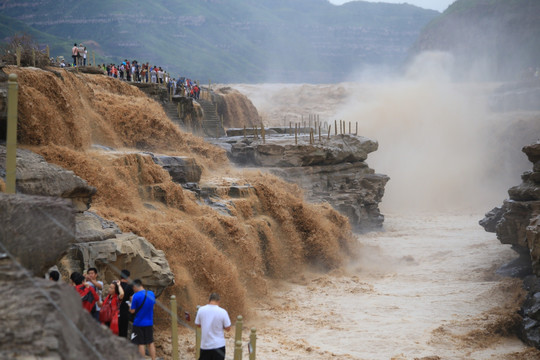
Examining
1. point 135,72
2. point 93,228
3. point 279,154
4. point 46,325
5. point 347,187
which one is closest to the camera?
point 46,325

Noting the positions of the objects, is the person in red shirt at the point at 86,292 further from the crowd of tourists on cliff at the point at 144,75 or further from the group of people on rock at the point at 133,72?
the group of people on rock at the point at 133,72

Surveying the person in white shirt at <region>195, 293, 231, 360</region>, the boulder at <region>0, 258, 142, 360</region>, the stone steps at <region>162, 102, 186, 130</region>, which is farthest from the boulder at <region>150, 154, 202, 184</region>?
the boulder at <region>0, 258, 142, 360</region>

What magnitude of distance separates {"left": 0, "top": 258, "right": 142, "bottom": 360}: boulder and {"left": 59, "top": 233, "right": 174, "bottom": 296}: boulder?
5.27 metres

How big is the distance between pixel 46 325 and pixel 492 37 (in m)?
92.1

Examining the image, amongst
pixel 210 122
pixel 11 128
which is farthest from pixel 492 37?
pixel 11 128

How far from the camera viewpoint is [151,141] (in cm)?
2136

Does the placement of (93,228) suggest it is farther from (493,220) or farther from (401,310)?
(493,220)

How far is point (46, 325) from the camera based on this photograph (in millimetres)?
4090

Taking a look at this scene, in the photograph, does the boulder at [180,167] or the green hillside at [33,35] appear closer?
the boulder at [180,167]

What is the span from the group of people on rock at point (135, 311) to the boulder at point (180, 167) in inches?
397

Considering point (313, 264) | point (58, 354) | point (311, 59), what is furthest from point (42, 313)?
point (311, 59)

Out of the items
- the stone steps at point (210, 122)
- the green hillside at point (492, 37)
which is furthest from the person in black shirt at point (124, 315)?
the green hillside at point (492, 37)

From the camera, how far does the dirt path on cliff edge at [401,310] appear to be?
41.5 feet

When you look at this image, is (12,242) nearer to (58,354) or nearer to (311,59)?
(58,354)
